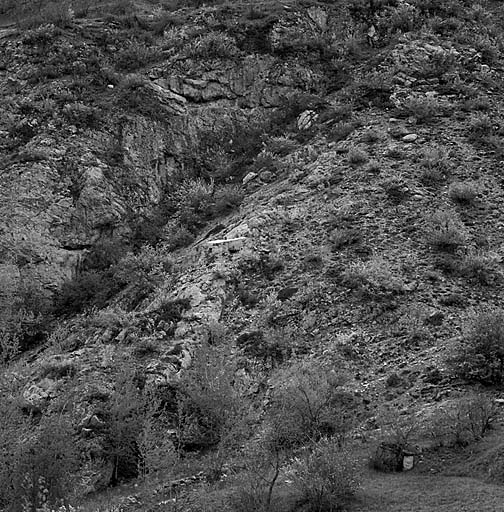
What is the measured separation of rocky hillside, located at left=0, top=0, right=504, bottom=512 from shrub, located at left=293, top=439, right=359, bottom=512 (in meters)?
0.10

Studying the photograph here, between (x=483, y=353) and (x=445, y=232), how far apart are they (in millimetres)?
4157

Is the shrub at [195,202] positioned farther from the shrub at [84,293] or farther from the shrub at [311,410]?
the shrub at [311,410]

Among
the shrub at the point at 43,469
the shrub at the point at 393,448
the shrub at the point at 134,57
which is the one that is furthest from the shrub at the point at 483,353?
the shrub at the point at 134,57

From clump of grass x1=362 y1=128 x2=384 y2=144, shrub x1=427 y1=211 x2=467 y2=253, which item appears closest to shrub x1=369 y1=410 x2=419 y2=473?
shrub x1=427 y1=211 x2=467 y2=253

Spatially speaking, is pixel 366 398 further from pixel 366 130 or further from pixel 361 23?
pixel 361 23

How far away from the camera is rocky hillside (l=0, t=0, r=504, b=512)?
9852 mm

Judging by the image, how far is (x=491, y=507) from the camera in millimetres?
6906

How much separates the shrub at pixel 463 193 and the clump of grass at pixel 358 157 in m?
2.47

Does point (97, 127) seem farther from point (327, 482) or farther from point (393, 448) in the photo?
point (327, 482)

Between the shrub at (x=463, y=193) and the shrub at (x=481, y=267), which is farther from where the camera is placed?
the shrub at (x=463, y=193)

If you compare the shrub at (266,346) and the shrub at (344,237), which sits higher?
the shrub at (344,237)

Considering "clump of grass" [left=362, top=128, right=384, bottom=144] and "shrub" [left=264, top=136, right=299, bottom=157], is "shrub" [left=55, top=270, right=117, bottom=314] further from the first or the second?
"clump of grass" [left=362, top=128, right=384, bottom=144]

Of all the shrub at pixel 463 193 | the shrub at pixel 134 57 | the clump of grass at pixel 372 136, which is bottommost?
the shrub at pixel 463 193

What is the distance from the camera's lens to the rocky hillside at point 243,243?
9.85 m
